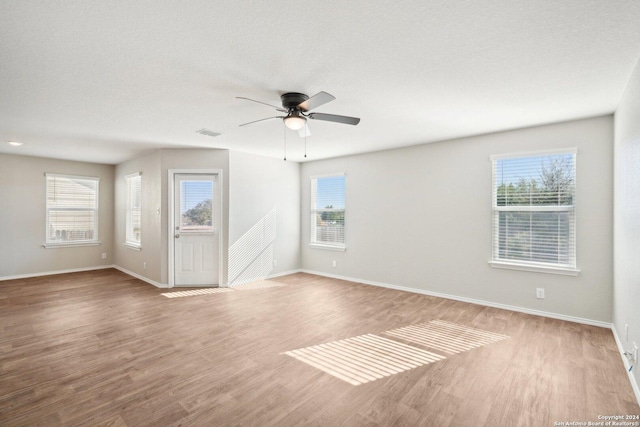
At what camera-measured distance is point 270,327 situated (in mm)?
3568

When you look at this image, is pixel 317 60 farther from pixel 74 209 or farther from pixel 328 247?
pixel 74 209

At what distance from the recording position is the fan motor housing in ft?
9.29

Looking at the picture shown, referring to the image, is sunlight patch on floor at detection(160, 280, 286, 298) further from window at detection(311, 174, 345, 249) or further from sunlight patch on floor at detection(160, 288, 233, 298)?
window at detection(311, 174, 345, 249)

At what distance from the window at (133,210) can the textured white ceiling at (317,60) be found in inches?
103

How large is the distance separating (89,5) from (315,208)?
528 centimetres

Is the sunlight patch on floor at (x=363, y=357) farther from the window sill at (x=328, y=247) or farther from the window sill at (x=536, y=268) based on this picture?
the window sill at (x=328, y=247)

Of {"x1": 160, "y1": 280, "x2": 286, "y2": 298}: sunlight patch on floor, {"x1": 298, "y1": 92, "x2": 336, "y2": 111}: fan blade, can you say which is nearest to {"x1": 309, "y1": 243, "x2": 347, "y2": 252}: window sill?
{"x1": 160, "y1": 280, "x2": 286, "y2": 298}: sunlight patch on floor

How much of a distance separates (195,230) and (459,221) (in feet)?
14.8

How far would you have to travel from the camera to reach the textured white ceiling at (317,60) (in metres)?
1.73

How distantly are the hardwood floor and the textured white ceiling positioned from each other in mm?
2474

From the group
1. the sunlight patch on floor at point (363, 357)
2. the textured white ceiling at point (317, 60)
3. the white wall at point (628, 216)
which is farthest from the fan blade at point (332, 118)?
the sunlight patch on floor at point (363, 357)

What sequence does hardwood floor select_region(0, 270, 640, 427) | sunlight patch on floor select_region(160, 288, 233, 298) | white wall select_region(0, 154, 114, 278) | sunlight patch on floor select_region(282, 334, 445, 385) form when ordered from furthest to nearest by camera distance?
white wall select_region(0, 154, 114, 278)
sunlight patch on floor select_region(160, 288, 233, 298)
sunlight patch on floor select_region(282, 334, 445, 385)
hardwood floor select_region(0, 270, 640, 427)

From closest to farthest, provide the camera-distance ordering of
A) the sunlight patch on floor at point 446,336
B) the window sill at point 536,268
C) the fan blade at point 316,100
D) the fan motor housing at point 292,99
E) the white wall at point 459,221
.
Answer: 1. the fan blade at point 316,100
2. the fan motor housing at point 292,99
3. the sunlight patch on floor at point 446,336
4. the white wall at point 459,221
5. the window sill at point 536,268

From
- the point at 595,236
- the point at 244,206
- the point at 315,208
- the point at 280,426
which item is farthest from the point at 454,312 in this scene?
the point at 244,206
